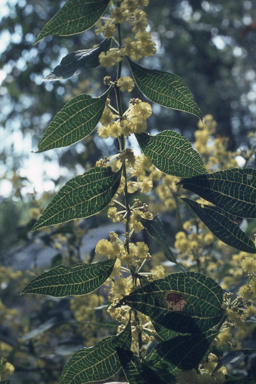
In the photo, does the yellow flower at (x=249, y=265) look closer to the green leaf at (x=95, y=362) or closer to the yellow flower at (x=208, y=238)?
the green leaf at (x=95, y=362)

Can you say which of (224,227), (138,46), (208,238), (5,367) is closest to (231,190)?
(224,227)

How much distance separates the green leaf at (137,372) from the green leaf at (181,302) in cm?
7

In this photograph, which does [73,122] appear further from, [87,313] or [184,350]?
[87,313]

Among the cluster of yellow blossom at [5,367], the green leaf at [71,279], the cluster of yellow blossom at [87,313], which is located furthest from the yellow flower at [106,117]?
the cluster of yellow blossom at [87,313]

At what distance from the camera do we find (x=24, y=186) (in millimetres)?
1815

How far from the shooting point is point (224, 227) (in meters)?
0.54

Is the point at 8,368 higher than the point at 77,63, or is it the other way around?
the point at 77,63

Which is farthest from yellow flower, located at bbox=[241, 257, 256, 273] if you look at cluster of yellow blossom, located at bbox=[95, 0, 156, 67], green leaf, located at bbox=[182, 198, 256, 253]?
cluster of yellow blossom, located at bbox=[95, 0, 156, 67]

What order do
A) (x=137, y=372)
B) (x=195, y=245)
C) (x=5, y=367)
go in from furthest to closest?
(x=195, y=245)
(x=5, y=367)
(x=137, y=372)

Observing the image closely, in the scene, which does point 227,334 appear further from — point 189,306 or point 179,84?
point 179,84

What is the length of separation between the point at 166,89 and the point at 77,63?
16 centimetres

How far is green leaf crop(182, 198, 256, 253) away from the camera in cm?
53

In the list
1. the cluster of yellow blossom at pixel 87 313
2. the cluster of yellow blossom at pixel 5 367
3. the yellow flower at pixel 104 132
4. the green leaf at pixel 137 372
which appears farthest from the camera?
the cluster of yellow blossom at pixel 87 313

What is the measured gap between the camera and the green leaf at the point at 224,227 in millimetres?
530
